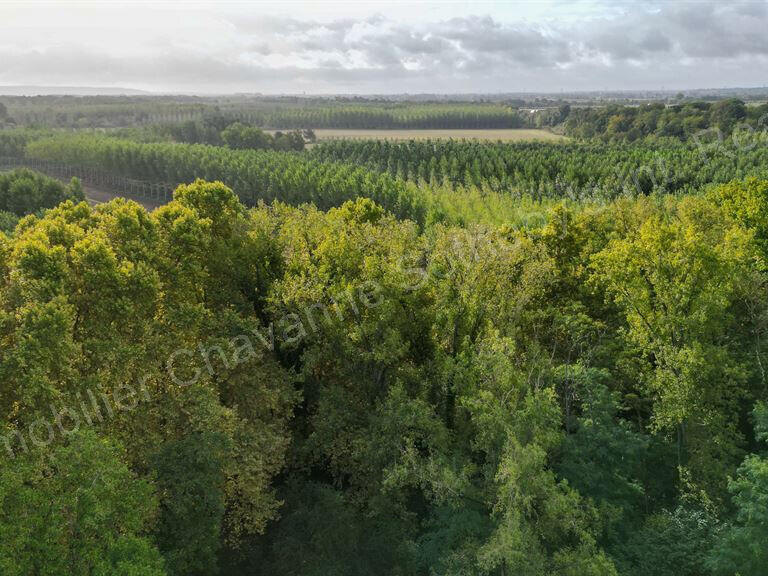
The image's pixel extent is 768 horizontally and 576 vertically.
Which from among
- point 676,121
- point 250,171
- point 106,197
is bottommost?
point 106,197

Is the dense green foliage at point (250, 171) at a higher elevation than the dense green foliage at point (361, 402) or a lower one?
higher

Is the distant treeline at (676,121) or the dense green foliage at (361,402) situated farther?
the distant treeline at (676,121)

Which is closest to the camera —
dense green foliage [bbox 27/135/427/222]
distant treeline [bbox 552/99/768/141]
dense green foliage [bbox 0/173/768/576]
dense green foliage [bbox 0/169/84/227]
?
dense green foliage [bbox 0/173/768/576]

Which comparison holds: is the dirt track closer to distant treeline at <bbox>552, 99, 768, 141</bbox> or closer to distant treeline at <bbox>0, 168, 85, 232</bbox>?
A: distant treeline at <bbox>0, 168, 85, 232</bbox>

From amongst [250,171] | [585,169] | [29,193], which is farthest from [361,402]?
[250,171]

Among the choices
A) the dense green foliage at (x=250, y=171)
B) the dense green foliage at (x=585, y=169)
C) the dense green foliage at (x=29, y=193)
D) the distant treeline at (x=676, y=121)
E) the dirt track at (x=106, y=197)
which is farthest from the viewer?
the distant treeline at (x=676, y=121)

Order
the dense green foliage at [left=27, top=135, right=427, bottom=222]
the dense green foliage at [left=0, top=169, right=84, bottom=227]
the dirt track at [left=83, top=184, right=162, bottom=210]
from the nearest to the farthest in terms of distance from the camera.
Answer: the dense green foliage at [left=27, top=135, right=427, bottom=222], the dense green foliage at [left=0, top=169, right=84, bottom=227], the dirt track at [left=83, top=184, right=162, bottom=210]

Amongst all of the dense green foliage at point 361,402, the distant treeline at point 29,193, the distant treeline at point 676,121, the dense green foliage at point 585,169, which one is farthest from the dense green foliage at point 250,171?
the distant treeline at point 676,121

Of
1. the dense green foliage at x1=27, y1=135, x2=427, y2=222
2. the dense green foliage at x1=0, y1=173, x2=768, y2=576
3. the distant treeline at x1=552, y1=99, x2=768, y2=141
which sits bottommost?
the dense green foliage at x1=0, y1=173, x2=768, y2=576

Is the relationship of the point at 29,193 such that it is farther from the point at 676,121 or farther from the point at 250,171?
the point at 676,121

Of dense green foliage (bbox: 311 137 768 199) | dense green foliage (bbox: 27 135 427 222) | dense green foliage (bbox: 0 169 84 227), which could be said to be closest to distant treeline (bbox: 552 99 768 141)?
dense green foliage (bbox: 311 137 768 199)

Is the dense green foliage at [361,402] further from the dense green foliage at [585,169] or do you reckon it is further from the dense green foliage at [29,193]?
the dense green foliage at [29,193]

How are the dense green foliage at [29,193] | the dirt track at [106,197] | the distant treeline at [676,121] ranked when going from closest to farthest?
the dense green foliage at [29,193], the dirt track at [106,197], the distant treeline at [676,121]
